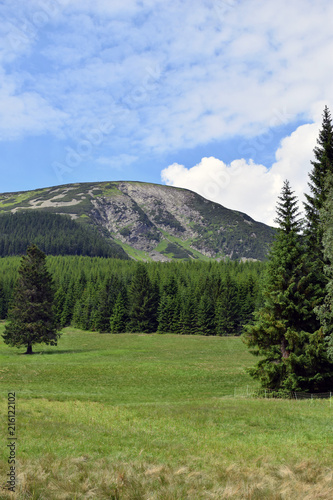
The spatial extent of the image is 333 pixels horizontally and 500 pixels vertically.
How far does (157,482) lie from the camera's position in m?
9.08

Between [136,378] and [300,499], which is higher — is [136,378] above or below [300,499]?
below

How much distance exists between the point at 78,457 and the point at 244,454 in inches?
211

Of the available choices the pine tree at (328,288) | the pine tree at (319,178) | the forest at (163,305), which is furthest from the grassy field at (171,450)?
the forest at (163,305)

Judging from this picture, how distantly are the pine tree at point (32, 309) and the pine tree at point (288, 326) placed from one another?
1485 inches

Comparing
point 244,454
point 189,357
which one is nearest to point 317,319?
point 244,454

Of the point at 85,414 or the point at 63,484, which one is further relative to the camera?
the point at 85,414

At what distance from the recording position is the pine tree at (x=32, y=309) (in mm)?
55375

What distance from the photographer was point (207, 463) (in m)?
10.7

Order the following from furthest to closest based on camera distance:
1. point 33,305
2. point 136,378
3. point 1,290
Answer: point 1,290 < point 33,305 < point 136,378

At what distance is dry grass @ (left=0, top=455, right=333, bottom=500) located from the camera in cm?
841

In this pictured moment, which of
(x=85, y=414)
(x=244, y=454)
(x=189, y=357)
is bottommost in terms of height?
(x=189, y=357)

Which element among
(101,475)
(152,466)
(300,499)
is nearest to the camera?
(300,499)

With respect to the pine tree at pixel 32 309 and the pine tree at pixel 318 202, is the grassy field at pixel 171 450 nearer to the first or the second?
the pine tree at pixel 318 202

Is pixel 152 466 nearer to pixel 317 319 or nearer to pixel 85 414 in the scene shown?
pixel 85 414
